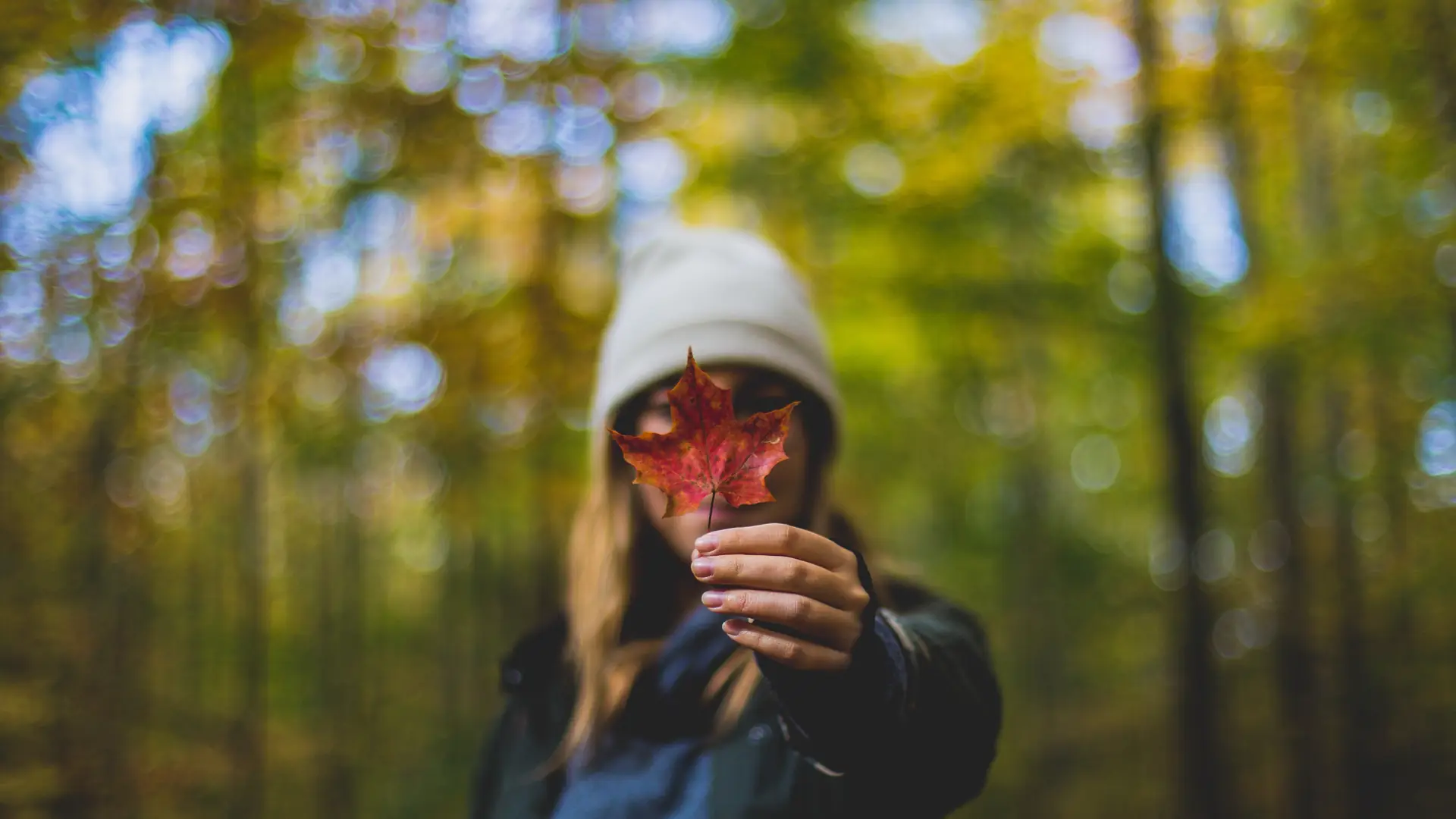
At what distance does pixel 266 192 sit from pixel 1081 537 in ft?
33.9

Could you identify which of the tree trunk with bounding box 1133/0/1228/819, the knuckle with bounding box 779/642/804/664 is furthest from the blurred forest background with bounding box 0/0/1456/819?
the knuckle with bounding box 779/642/804/664

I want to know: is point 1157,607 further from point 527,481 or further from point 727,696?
point 727,696

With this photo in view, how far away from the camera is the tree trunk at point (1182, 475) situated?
3793mm

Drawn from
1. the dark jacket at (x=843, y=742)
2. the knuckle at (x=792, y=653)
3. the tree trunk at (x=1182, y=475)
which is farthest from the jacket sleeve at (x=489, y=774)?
the tree trunk at (x=1182, y=475)

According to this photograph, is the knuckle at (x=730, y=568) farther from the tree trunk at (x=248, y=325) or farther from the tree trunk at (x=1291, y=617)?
the tree trunk at (x=1291, y=617)

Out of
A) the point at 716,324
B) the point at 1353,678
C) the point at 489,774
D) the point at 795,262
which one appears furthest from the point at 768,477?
the point at 1353,678

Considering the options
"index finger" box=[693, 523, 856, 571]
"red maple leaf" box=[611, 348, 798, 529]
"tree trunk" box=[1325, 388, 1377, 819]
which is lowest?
"tree trunk" box=[1325, 388, 1377, 819]

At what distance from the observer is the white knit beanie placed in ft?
4.96

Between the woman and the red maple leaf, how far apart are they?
6 cm

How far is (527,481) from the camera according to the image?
5520 mm

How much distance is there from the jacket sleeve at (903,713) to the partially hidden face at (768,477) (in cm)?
27

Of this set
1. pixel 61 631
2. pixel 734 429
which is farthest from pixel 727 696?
pixel 61 631

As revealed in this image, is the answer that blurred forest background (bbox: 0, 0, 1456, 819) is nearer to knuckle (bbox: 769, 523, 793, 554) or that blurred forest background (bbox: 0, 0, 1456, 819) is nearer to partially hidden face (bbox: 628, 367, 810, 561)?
partially hidden face (bbox: 628, 367, 810, 561)

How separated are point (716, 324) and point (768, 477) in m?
0.32
